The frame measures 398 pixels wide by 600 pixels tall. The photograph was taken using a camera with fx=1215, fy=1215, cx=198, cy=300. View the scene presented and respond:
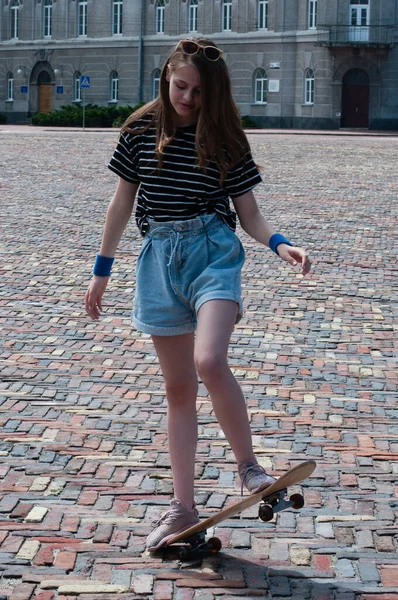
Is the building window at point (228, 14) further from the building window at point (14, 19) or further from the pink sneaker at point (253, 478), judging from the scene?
the pink sneaker at point (253, 478)

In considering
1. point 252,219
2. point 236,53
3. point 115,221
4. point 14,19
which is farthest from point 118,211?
point 14,19

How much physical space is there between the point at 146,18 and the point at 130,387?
6055 centimetres

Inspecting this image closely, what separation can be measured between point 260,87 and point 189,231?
59.1 m

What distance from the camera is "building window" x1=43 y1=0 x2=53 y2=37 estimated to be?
224 feet

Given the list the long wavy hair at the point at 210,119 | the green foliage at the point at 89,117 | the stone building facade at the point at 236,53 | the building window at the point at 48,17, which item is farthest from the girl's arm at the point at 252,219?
the building window at the point at 48,17

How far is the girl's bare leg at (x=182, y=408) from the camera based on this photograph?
13.7 ft

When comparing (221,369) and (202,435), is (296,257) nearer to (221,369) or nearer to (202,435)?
(221,369)

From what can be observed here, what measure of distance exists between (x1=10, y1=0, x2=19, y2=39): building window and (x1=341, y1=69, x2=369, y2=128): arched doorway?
2114 cm

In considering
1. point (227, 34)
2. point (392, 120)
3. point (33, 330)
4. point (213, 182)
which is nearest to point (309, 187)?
point (33, 330)

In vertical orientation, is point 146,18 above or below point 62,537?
above

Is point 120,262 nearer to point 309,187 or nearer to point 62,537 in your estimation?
point 62,537

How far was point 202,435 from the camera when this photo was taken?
18.6 feet

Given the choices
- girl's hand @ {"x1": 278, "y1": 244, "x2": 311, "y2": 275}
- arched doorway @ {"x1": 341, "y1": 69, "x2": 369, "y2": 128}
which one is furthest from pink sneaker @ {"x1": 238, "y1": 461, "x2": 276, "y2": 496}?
arched doorway @ {"x1": 341, "y1": 69, "x2": 369, "y2": 128}

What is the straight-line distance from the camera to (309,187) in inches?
793
